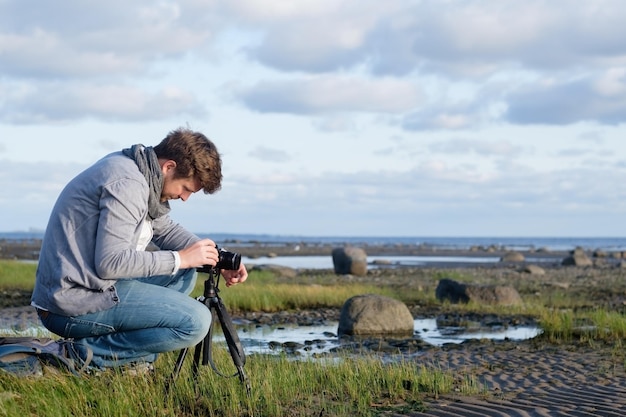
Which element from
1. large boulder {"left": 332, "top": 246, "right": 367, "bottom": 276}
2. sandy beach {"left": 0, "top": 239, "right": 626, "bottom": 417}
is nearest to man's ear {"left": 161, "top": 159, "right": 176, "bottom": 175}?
sandy beach {"left": 0, "top": 239, "right": 626, "bottom": 417}

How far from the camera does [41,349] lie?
6.47 metres

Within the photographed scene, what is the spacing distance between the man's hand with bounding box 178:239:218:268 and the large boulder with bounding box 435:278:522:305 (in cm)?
1348

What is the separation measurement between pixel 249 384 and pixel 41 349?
1634 mm

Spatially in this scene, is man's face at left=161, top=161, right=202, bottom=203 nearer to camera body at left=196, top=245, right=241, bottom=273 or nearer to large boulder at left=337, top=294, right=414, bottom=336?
camera body at left=196, top=245, right=241, bottom=273

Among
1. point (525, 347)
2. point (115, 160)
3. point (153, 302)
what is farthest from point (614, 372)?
point (115, 160)

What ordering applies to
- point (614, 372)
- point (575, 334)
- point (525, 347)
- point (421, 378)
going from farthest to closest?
1. point (575, 334)
2. point (525, 347)
3. point (614, 372)
4. point (421, 378)

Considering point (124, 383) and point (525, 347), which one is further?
point (525, 347)

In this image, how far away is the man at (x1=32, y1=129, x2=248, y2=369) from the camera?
6020 mm

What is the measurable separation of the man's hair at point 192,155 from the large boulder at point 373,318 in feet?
26.1

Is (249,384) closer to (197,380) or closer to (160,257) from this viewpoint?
(197,380)

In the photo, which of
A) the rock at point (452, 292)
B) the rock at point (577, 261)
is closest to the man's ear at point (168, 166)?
the rock at point (452, 292)

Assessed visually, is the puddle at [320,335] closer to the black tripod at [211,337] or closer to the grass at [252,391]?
the grass at [252,391]

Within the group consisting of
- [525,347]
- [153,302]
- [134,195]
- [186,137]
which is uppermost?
[186,137]

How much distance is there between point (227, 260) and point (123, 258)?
95cm
